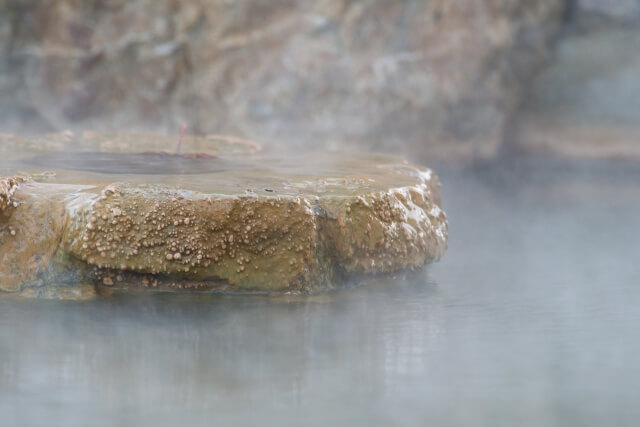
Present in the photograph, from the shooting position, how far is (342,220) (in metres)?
2.97

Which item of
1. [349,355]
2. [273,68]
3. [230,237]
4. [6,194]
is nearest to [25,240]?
[6,194]

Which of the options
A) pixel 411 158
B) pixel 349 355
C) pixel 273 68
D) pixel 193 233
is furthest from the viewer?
pixel 411 158

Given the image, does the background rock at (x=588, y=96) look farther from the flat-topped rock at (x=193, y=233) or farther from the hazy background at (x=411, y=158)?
the flat-topped rock at (x=193, y=233)

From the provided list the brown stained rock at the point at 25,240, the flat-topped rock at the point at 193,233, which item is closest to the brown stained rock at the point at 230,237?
the flat-topped rock at the point at 193,233

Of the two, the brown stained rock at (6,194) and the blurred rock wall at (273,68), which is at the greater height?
the blurred rock wall at (273,68)

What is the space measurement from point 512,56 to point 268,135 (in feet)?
8.31

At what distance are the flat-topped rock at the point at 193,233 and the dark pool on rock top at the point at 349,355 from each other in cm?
9

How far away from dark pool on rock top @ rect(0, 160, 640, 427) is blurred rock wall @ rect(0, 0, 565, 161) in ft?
13.5

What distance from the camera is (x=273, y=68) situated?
7543 mm

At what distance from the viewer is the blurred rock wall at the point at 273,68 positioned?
738 cm

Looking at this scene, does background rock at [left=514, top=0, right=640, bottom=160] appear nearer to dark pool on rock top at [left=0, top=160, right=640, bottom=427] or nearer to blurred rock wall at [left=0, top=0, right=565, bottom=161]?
blurred rock wall at [left=0, top=0, right=565, bottom=161]

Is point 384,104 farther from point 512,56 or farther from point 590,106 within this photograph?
point 590,106

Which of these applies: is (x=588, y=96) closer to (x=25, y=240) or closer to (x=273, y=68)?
(x=273, y=68)

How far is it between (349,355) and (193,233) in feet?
2.44
